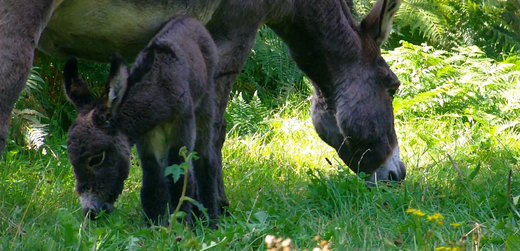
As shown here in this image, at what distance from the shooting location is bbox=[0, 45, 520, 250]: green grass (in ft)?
12.8

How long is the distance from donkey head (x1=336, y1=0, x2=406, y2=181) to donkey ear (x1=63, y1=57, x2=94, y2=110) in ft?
7.04

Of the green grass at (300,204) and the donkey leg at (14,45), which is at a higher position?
the donkey leg at (14,45)

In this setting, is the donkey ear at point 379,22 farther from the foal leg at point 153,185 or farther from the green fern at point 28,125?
the green fern at point 28,125

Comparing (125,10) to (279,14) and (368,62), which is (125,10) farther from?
(368,62)

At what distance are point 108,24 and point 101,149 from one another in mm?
701

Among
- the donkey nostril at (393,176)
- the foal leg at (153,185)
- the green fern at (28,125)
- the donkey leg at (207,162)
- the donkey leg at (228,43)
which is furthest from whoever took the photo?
the green fern at (28,125)

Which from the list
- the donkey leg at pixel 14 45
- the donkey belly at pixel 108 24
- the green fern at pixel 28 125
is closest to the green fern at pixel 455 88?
the green fern at pixel 28 125

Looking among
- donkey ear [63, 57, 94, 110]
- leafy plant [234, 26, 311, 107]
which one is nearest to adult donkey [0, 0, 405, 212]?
donkey ear [63, 57, 94, 110]

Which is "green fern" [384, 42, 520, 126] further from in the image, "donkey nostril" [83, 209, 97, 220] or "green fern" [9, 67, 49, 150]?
"donkey nostril" [83, 209, 97, 220]

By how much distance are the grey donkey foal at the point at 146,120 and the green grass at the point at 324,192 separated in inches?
9.0

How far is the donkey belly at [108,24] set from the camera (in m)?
3.97

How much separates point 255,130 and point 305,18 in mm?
2484

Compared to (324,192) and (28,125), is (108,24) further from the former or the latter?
(28,125)

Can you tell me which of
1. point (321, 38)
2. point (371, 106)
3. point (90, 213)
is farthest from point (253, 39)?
point (90, 213)
